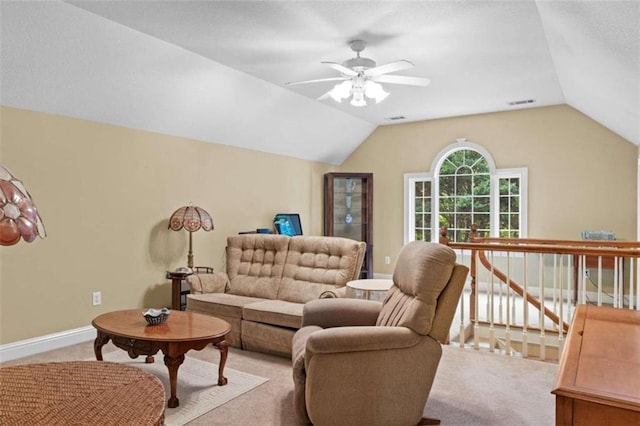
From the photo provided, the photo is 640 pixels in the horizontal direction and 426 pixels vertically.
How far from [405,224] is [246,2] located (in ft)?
16.2

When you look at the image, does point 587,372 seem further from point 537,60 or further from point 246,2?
point 537,60

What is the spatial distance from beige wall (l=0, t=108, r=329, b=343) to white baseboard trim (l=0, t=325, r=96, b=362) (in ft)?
0.17

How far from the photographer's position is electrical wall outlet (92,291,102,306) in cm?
414

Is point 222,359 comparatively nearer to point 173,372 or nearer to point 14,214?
point 173,372

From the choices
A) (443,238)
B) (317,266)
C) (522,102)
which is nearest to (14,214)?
(317,266)

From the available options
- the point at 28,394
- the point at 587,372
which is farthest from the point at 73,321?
the point at 587,372

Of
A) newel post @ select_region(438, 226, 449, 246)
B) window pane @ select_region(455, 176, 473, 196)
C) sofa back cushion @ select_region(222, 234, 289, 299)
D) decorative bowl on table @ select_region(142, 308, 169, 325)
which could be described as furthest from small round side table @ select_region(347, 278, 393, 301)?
window pane @ select_region(455, 176, 473, 196)

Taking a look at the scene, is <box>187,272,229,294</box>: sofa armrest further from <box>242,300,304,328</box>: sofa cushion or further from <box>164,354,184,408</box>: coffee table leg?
<box>164,354,184,408</box>: coffee table leg

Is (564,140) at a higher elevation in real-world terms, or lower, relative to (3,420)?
higher

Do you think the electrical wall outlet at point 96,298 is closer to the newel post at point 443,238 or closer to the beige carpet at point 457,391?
the beige carpet at point 457,391

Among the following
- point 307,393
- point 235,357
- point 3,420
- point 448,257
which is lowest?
point 235,357

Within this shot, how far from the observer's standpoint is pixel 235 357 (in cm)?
356

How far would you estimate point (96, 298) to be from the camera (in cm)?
416

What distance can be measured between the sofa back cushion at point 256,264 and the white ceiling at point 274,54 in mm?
1568
